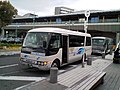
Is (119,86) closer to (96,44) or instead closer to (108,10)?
(96,44)

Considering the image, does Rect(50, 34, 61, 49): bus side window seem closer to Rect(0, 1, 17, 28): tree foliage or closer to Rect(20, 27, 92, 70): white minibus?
Rect(20, 27, 92, 70): white minibus

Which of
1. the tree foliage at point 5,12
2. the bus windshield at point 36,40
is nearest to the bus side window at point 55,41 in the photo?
the bus windshield at point 36,40

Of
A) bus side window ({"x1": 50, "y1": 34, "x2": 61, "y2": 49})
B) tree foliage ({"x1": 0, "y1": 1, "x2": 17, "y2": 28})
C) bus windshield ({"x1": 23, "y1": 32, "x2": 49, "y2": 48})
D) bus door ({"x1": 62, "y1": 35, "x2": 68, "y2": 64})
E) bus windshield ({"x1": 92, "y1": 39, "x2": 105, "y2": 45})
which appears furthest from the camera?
bus windshield ({"x1": 92, "y1": 39, "x2": 105, "y2": 45})

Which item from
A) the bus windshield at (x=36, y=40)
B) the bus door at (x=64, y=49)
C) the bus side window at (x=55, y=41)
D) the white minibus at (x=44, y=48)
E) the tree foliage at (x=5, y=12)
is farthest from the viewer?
the tree foliage at (x=5, y=12)

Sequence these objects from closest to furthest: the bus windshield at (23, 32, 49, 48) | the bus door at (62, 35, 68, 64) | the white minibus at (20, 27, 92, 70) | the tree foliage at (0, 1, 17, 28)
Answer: the white minibus at (20, 27, 92, 70)
the bus windshield at (23, 32, 49, 48)
the bus door at (62, 35, 68, 64)
the tree foliage at (0, 1, 17, 28)

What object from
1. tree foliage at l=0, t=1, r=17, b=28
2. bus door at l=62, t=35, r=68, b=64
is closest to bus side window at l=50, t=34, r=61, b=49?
bus door at l=62, t=35, r=68, b=64

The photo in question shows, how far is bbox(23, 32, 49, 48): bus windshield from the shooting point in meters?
9.85

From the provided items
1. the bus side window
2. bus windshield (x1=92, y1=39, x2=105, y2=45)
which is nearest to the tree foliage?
bus windshield (x1=92, y1=39, x2=105, y2=45)

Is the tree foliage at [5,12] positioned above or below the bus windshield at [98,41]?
above

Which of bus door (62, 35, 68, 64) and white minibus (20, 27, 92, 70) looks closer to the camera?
white minibus (20, 27, 92, 70)

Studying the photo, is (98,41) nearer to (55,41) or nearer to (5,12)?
(5,12)

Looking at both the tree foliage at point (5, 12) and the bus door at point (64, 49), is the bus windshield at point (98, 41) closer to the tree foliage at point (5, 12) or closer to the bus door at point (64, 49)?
the tree foliage at point (5, 12)

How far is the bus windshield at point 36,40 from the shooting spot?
32.3 feet

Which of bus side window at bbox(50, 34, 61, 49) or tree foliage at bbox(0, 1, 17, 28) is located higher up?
tree foliage at bbox(0, 1, 17, 28)
